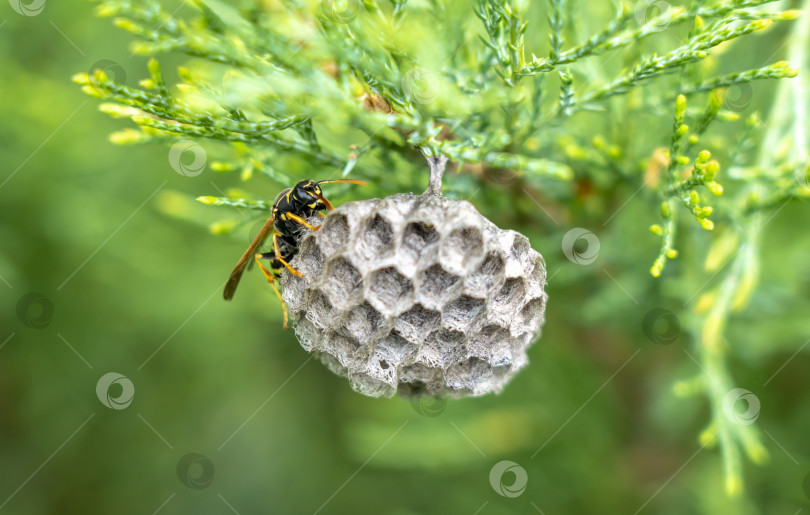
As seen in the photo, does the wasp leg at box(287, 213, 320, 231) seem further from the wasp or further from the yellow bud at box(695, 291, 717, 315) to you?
the yellow bud at box(695, 291, 717, 315)

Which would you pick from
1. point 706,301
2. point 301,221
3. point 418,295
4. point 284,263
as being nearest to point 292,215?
point 301,221

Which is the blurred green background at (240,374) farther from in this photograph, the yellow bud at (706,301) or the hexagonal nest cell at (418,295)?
the hexagonal nest cell at (418,295)

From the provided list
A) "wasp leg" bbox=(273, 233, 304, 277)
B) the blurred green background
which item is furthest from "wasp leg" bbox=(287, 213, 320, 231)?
the blurred green background

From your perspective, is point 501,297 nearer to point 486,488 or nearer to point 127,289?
point 486,488

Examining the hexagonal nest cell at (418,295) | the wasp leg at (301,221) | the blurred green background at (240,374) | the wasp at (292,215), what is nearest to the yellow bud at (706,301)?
the blurred green background at (240,374)

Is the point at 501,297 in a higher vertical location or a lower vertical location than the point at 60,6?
higher

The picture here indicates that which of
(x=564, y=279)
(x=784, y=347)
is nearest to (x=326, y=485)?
(x=564, y=279)
